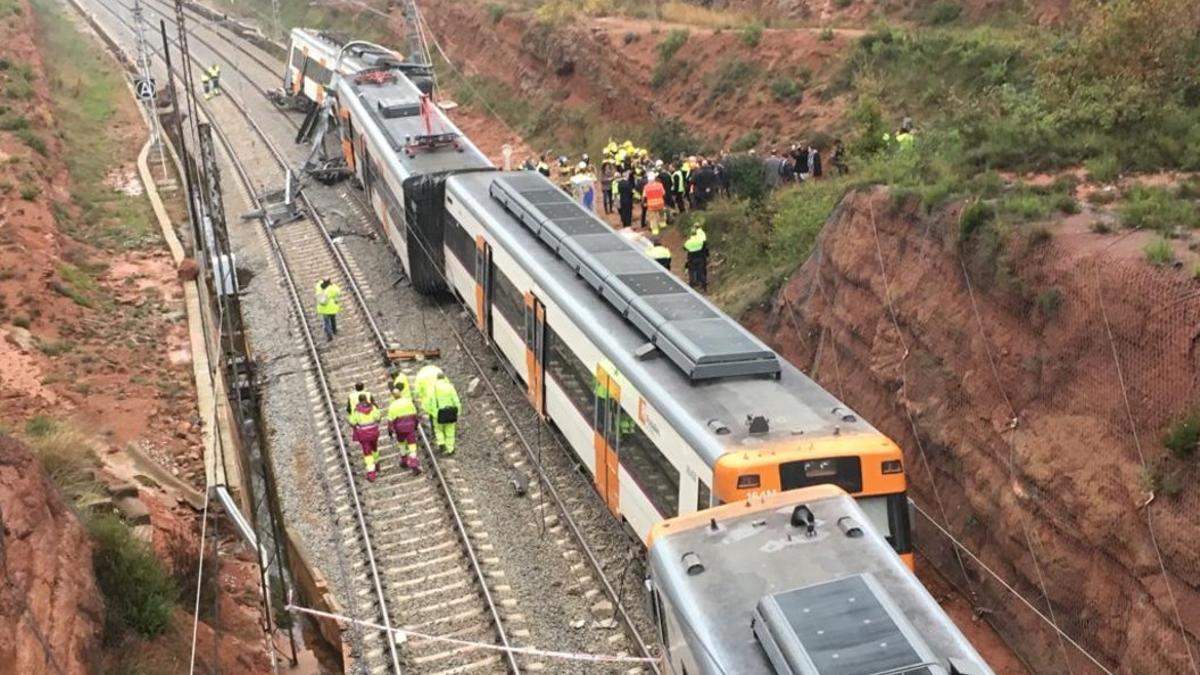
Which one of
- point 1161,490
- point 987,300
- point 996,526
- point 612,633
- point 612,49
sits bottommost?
point 612,633

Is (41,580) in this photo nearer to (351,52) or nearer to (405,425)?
(405,425)

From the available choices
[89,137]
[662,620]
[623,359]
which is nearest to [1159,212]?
[623,359]

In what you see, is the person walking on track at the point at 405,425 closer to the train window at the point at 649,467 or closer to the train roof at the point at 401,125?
the train window at the point at 649,467

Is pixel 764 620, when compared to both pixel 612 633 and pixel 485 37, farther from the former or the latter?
pixel 485 37

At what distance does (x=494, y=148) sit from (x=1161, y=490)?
32879 millimetres

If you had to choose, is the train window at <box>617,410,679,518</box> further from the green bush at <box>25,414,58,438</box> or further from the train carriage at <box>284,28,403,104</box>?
the train carriage at <box>284,28,403,104</box>

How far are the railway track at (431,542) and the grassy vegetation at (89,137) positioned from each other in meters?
11.0

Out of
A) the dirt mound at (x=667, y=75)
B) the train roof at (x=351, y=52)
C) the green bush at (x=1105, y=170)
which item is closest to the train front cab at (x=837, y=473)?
the green bush at (x=1105, y=170)

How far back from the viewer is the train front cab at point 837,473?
11.1m

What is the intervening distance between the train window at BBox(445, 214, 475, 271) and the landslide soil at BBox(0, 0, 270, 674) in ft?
18.2

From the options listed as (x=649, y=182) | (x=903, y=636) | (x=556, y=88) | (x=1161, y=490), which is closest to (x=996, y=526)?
(x=1161, y=490)

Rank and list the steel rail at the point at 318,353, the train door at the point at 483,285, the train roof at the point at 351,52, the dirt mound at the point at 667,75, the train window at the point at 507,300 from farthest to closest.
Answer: the train roof at the point at 351,52 → the dirt mound at the point at 667,75 → the train door at the point at 483,285 → the train window at the point at 507,300 → the steel rail at the point at 318,353

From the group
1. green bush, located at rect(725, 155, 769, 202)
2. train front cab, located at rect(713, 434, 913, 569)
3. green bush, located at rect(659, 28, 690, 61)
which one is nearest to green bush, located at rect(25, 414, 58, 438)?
train front cab, located at rect(713, 434, 913, 569)

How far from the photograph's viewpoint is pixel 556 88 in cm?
4181
